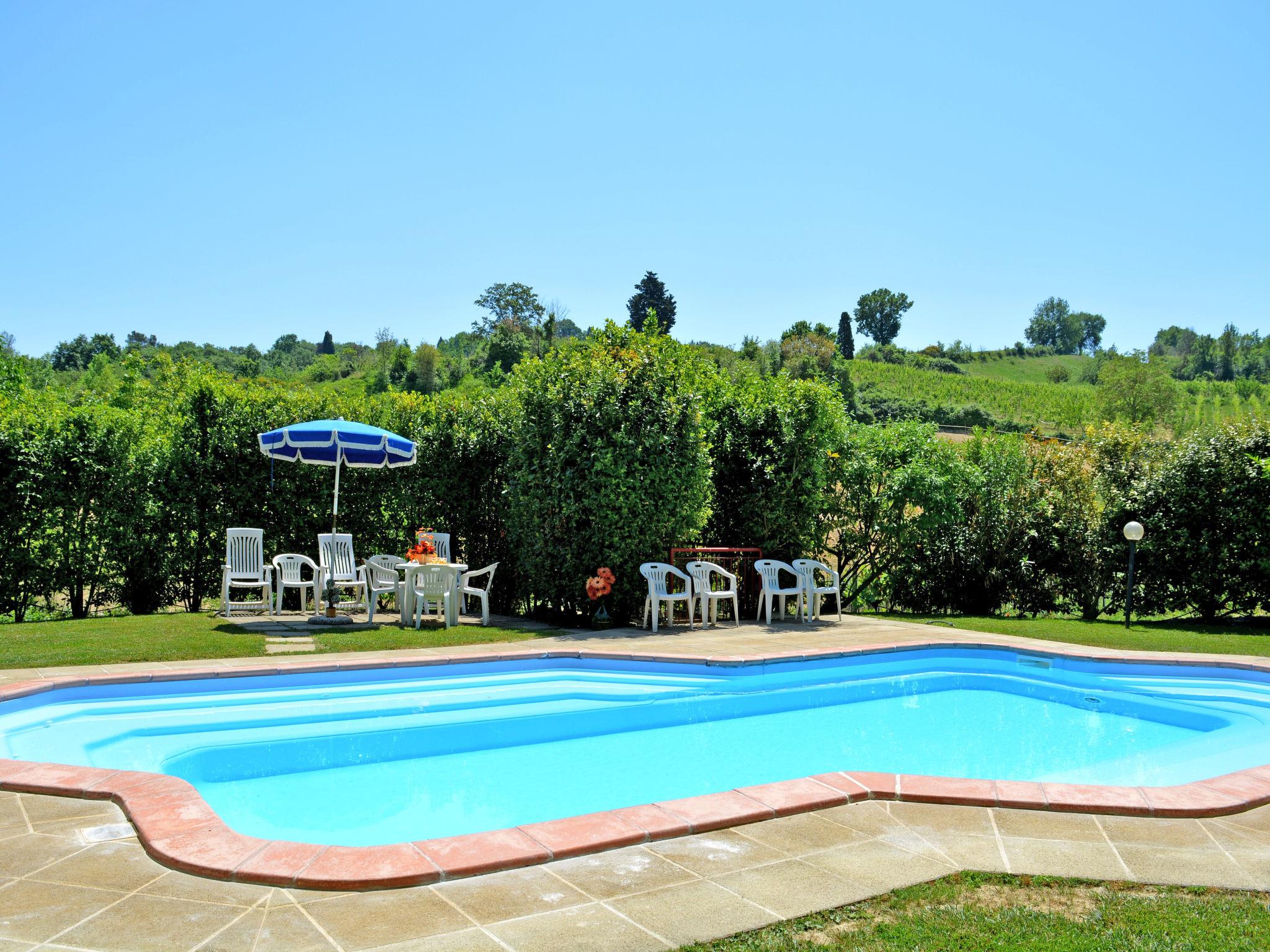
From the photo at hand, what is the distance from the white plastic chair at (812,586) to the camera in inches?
480

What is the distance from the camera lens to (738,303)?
115ft

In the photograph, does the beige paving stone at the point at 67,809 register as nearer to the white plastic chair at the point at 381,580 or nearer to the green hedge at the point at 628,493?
the white plastic chair at the point at 381,580

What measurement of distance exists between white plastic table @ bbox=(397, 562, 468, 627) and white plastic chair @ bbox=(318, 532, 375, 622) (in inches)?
34.9

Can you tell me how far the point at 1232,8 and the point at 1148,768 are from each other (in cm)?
1202

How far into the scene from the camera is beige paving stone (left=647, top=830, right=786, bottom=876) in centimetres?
355

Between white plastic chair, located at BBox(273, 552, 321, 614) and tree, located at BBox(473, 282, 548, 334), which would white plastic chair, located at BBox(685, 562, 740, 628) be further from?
tree, located at BBox(473, 282, 548, 334)

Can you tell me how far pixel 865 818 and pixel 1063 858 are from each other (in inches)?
34.5

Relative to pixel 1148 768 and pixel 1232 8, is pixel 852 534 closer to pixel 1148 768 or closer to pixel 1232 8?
pixel 1148 768

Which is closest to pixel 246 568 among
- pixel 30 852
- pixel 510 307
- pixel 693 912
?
pixel 30 852

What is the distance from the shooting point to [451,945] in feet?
9.14

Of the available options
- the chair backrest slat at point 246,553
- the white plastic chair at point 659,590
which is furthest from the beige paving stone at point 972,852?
the chair backrest slat at point 246,553

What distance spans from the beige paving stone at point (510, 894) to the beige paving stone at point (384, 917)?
Result: 0.19ft

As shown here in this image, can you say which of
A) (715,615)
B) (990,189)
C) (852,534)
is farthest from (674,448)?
(990,189)

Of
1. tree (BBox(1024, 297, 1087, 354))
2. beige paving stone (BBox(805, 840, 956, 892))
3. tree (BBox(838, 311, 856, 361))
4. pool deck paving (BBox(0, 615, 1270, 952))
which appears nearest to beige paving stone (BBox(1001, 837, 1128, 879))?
pool deck paving (BBox(0, 615, 1270, 952))
